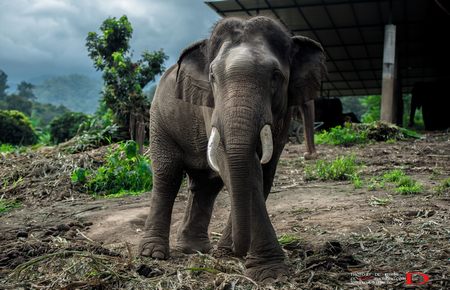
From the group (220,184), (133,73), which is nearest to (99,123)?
(133,73)

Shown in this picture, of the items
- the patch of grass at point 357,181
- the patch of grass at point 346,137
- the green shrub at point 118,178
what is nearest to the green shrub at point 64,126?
the patch of grass at point 346,137

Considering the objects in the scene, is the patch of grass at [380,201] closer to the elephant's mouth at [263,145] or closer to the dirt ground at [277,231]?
the dirt ground at [277,231]

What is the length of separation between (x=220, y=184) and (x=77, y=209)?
3152 mm

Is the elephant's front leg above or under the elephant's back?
under

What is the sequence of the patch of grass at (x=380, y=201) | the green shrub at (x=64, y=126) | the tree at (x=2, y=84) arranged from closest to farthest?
the patch of grass at (x=380, y=201)
the green shrub at (x=64, y=126)
the tree at (x=2, y=84)

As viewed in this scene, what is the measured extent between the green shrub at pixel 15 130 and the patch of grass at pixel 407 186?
16546mm

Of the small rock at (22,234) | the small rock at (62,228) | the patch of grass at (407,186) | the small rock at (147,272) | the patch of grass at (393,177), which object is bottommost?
the small rock at (22,234)

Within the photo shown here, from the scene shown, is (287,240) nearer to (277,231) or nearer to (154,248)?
(277,231)

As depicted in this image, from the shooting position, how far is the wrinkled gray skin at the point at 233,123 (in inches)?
144

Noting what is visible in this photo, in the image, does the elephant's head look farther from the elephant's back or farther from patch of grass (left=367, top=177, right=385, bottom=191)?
patch of grass (left=367, top=177, right=385, bottom=191)

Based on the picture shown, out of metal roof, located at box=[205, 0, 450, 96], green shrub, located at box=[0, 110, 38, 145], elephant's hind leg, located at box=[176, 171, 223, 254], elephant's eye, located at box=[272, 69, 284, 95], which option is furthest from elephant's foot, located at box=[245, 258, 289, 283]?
green shrub, located at box=[0, 110, 38, 145]

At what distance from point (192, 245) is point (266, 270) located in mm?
1596

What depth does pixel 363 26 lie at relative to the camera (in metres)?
19.2

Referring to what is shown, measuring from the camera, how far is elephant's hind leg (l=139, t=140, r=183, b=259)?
5.04m
